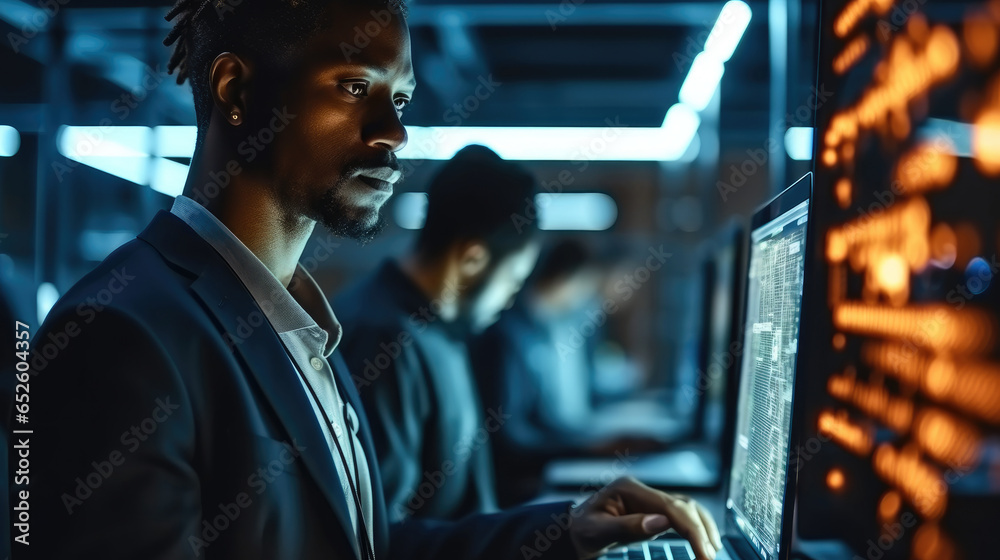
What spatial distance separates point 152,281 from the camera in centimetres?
83

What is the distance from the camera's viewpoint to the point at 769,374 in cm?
92

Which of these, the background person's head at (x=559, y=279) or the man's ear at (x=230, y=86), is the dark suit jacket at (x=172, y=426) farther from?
the background person's head at (x=559, y=279)

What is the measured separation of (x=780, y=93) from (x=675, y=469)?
1365mm

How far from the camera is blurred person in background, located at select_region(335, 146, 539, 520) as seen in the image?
4.99 feet

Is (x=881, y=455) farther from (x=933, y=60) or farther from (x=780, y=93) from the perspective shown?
(x=780, y=93)

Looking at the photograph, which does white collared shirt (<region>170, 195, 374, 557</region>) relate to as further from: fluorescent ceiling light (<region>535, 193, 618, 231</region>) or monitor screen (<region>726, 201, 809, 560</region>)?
fluorescent ceiling light (<region>535, 193, 618, 231</region>)

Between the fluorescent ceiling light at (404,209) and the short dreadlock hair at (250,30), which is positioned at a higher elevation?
the fluorescent ceiling light at (404,209)

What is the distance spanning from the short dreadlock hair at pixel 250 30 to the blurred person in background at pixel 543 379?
1519 mm

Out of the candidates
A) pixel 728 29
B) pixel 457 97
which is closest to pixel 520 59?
pixel 457 97

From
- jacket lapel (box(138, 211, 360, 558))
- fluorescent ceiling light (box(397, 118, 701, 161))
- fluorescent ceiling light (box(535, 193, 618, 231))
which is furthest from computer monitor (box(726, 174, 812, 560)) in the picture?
fluorescent ceiling light (box(535, 193, 618, 231))

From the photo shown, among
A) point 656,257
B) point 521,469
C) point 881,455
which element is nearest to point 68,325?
point 881,455

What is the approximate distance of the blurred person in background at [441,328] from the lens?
1.52 meters

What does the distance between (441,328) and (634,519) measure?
38.0 inches

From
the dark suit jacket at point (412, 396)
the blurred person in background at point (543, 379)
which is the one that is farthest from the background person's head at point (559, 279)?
the dark suit jacket at point (412, 396)
